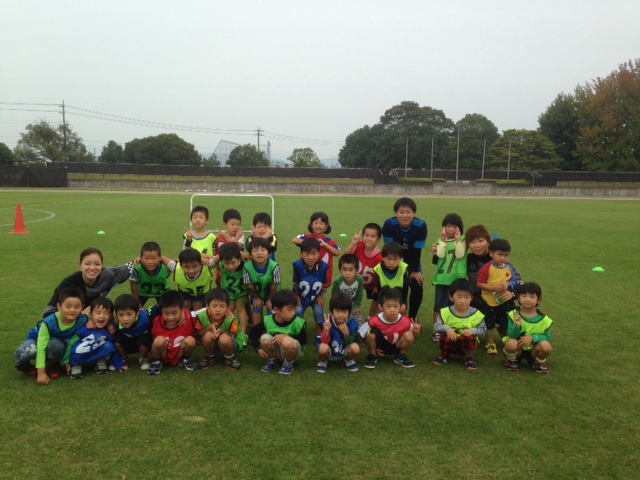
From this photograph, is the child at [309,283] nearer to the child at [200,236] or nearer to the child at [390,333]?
the child at [390,333]

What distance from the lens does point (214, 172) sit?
49.8m

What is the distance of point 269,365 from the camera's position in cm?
453

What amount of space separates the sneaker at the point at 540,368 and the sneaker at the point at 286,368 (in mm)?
2216

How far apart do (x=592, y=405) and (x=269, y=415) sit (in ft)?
8.04

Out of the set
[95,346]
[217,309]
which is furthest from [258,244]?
[95,346]

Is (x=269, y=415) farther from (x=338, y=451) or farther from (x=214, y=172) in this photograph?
(x=214, y=172)

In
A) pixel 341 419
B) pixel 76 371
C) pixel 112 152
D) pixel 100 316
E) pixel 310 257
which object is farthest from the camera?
pixel 112 152

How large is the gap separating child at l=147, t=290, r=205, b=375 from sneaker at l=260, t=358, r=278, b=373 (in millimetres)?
609

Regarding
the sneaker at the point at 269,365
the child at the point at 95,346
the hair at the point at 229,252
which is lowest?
the sneaker at the point at 269,365

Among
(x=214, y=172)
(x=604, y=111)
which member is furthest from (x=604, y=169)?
(x=214, y=172)

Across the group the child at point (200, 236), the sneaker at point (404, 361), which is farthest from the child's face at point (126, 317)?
the sneaker at point (404, 361)

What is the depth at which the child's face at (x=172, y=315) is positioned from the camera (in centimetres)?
448

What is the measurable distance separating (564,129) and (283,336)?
65.6 metres

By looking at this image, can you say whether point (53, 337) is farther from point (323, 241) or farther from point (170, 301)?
point (323, 241)
